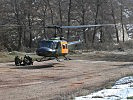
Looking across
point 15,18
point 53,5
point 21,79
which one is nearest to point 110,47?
point 53,5

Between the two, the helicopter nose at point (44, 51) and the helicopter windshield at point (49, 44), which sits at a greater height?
the helicopter windshield at point (49, 44)

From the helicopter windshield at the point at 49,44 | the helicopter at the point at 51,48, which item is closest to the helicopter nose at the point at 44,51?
the helicopter at the point at 51,48

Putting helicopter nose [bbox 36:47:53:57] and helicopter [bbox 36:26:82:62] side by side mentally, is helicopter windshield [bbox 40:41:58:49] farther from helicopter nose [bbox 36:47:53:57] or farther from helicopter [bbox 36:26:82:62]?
helicopter nose [bbox 36:47:53:57]

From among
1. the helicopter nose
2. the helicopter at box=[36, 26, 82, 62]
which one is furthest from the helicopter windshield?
the helicopter nose

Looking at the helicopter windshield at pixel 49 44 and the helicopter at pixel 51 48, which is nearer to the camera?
the helicopter at pixel 51 48

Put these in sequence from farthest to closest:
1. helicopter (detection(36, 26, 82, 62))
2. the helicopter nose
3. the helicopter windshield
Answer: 1. the helicopter windshield
2. helicopter (detection(36, 26, 82, 62))
3. the helicopter nose

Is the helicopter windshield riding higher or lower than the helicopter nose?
higher

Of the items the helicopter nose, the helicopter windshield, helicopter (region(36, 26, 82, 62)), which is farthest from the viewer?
the helicopter windshield

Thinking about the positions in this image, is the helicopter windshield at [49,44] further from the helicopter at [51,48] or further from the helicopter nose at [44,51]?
the helicopter nose at [44,51]

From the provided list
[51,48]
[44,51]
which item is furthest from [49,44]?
[44,51]

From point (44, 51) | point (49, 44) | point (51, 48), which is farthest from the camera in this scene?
point (49, 44)

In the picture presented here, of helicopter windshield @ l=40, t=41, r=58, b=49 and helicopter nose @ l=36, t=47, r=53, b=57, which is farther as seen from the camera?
helicopter windshield @ l=40, t=41, r=58, b=49

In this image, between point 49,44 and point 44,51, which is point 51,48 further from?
point 44,51

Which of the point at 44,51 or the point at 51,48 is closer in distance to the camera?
the point at 44,51
